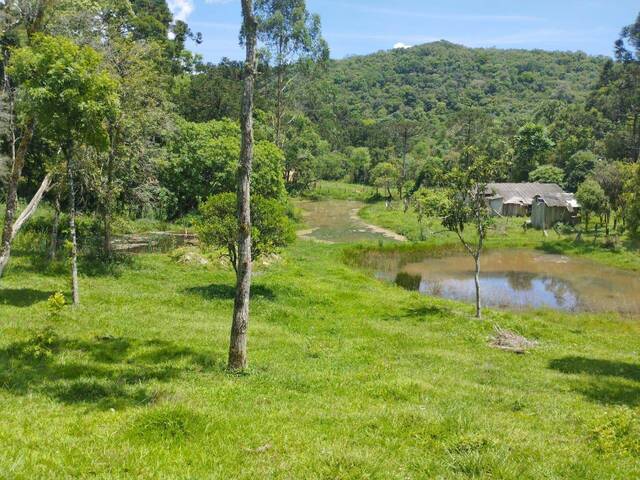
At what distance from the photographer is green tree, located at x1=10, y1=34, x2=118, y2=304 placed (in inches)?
744

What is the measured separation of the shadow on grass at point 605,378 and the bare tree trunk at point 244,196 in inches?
380

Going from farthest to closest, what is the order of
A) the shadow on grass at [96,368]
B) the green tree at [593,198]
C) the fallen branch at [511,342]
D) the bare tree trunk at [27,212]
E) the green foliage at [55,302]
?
the green tree at [593,198]
the fallen branch at [511,342]
the bare tree trunk at [27,212]
the green foliage at [55,302]
the shadow on grass at [96,368]

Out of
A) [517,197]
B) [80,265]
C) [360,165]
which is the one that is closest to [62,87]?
[80,265]

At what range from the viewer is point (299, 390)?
12992 mm

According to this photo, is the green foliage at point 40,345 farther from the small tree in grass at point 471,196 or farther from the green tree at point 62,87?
the small tree in grass at point 471,196

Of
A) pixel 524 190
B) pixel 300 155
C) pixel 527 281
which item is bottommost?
pixel 527 281

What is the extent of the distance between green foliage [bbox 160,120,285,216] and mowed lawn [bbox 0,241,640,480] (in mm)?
21961

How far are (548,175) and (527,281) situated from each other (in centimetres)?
4936

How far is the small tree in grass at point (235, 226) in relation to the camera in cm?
2650

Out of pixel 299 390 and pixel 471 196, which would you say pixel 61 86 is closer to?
pixel 299 390

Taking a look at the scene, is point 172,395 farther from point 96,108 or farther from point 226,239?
point 226,239

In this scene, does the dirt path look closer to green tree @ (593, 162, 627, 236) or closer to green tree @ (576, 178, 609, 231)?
green tree @ (576, 178, 609, 231)

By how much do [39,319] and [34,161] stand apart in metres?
23.9

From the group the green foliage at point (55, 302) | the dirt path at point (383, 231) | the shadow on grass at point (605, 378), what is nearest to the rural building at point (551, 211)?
the dirt path at point (383, 231)
